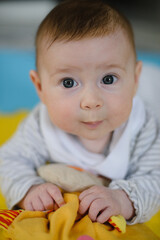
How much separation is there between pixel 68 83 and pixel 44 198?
0.26 metres

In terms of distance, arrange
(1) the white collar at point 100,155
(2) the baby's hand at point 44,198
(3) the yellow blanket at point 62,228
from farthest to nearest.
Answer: (1) the white collar at point 100,155
(2) the baby's hand at point 44,198
(3) the yellow blanket at point 62,228

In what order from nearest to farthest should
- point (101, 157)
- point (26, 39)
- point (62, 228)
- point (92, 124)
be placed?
point (62, 228)
point (92, 124)
point (101, 157)
point (26, 39)

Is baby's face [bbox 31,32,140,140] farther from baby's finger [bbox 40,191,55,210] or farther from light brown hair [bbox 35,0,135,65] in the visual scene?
baby's finger [bbox 40,191,55,210]

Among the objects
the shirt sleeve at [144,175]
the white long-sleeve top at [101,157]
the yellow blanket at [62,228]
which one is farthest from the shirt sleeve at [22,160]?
the shirt sleeve at [144,175]

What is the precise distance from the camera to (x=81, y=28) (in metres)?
0.68

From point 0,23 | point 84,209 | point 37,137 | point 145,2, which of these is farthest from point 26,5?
point 84,209

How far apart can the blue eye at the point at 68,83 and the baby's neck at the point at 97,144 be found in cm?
20

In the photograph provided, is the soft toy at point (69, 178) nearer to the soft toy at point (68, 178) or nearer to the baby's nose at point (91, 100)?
the soft toy at point (68, 178)

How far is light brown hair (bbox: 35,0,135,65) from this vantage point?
677 mm

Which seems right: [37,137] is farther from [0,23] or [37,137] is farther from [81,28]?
[0,23]

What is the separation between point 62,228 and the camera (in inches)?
25.1

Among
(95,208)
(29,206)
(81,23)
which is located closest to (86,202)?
(95,208)

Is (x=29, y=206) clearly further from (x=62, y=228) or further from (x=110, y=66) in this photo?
(x=110, y=66)

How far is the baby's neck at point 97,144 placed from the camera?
34.0 inches
